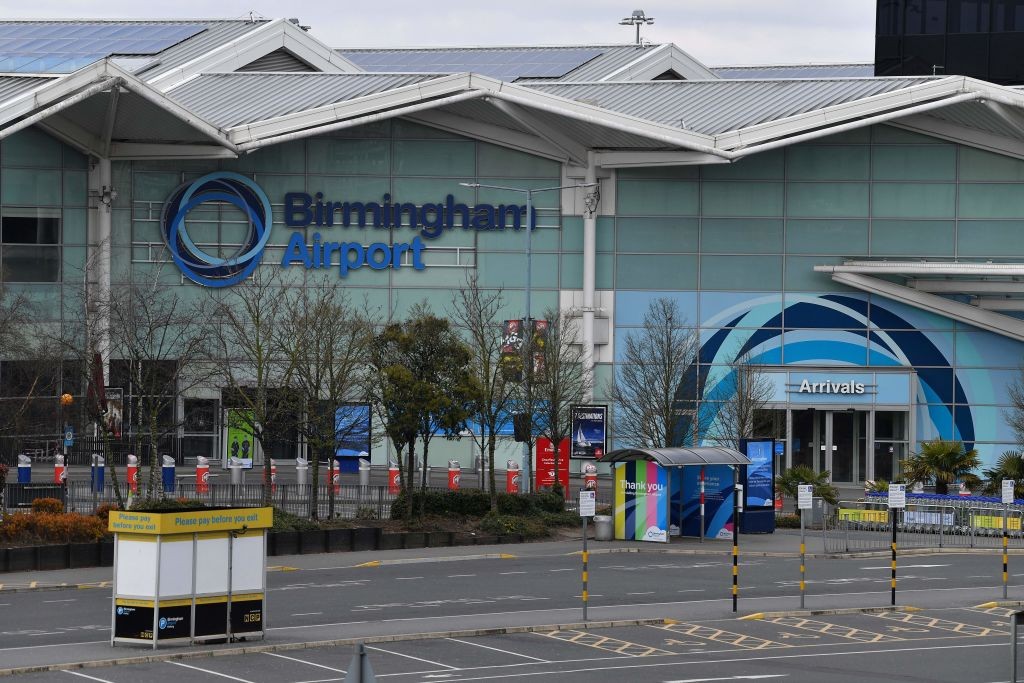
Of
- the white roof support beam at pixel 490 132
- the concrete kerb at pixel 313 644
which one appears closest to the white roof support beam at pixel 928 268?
the white roof support beam at pixel 490 132

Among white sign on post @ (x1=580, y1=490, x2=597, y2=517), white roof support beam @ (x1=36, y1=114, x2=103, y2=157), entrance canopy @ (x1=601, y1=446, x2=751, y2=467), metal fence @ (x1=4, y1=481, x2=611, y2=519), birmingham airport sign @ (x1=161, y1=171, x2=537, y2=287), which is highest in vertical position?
white roof support beam @ (x1=36, y1=114, x2=103, y2=157)

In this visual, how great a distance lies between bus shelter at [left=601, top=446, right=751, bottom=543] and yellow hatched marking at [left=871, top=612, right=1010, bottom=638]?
35.9 feet

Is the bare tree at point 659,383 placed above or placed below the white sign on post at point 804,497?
above

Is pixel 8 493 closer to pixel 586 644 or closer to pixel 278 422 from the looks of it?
pixel 278 422

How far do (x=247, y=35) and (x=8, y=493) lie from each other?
35209mm

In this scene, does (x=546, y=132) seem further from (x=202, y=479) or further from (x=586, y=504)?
(x=586, y=504)

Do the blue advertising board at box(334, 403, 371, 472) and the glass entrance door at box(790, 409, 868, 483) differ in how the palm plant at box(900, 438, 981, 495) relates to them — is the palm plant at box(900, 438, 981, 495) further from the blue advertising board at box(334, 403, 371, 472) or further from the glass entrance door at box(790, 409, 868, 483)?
the blue advertising board at box(334, 403, 371, 472)

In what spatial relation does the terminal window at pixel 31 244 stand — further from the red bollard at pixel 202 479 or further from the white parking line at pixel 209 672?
the white parking line at pixel 209 672

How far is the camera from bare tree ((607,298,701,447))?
51344 millimetres

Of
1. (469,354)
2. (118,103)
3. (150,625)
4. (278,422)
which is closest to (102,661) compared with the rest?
(150,625)

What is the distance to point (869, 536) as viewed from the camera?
41.4 meters

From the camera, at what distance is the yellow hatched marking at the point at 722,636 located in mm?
23516

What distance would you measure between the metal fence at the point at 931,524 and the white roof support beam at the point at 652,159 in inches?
712

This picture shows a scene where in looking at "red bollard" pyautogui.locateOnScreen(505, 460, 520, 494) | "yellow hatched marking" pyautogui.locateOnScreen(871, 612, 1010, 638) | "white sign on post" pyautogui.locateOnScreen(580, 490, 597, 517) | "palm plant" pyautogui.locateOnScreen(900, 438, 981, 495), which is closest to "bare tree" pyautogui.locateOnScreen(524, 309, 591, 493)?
"red bollard" pyautogui.locateOnScreen(505, 460, 520, 494)
